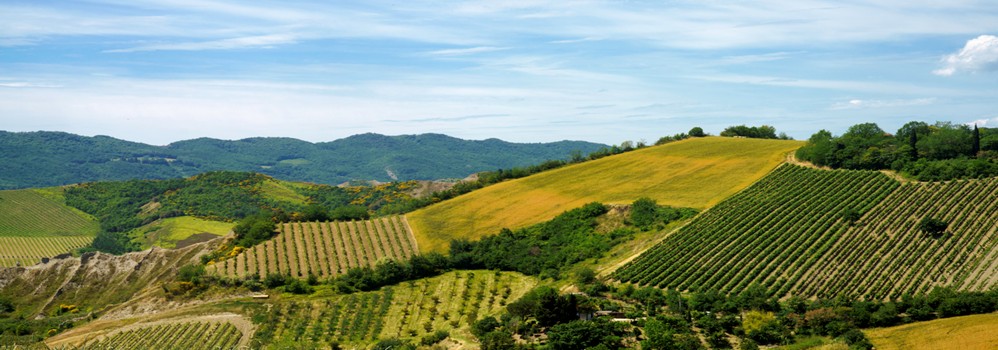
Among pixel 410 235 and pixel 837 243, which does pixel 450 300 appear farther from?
pixel 837 243

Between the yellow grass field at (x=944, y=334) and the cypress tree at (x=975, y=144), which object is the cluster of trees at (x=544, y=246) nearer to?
the yellow grass field at (x=944, y=334)

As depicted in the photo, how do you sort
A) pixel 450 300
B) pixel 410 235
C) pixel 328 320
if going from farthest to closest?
pixel 410 235, pixel 450 300, pixel 328 320

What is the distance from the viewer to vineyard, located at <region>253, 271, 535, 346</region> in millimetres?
78875

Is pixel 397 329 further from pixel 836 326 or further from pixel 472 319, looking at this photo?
pixel 836 326

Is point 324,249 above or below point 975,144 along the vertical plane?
below

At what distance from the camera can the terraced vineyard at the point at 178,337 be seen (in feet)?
253

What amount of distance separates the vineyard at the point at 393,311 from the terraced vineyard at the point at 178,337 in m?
3.09

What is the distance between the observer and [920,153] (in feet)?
359

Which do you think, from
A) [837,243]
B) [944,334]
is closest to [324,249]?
[837,243]

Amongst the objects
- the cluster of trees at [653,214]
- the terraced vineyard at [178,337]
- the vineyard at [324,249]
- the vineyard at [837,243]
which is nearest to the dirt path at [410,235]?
the vineyard at [324,249]

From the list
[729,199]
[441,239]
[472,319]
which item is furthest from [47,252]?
[729,199]

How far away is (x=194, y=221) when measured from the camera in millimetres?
195125

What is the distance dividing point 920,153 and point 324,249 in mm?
83282

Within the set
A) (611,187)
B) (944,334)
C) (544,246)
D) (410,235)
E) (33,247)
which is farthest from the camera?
(33,247)
